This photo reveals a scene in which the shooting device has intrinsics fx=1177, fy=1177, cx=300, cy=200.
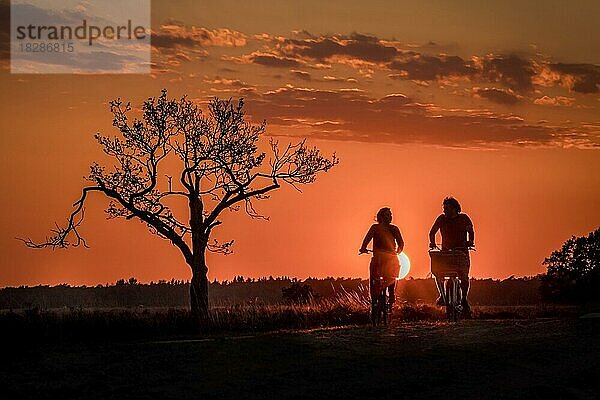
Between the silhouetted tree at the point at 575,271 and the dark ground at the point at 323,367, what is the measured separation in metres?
41.5

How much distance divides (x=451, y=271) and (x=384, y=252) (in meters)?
1.76

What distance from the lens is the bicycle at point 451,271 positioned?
29.1 meters

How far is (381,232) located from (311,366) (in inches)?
394

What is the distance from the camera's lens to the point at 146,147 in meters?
44.8

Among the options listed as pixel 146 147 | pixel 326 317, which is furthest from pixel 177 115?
pixel 326 317

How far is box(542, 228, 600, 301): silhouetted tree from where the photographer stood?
211ft

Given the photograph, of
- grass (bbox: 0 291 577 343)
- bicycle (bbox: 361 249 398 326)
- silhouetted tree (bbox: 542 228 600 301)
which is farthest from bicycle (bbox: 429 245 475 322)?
silhouetted tree (bbox: 542 228 600 301)

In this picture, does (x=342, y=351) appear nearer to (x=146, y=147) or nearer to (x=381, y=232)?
(x=381, y=232)

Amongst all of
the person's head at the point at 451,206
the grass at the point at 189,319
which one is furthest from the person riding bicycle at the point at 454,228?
the grass at the point at 189,319

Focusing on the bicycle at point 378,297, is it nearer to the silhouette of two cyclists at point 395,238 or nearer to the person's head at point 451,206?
the silhouette of two cyclists at point 395,238

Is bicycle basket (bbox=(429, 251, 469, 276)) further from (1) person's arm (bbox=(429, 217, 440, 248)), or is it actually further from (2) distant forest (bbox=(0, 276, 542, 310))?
(2) distant forest (bbox=(0, 276, 542, 310))

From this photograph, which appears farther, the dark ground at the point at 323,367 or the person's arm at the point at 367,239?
the person's arm at the point at 367,239

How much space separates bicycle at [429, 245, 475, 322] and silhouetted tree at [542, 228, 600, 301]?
35692 mm

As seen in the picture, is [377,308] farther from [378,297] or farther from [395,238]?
[395,238]
